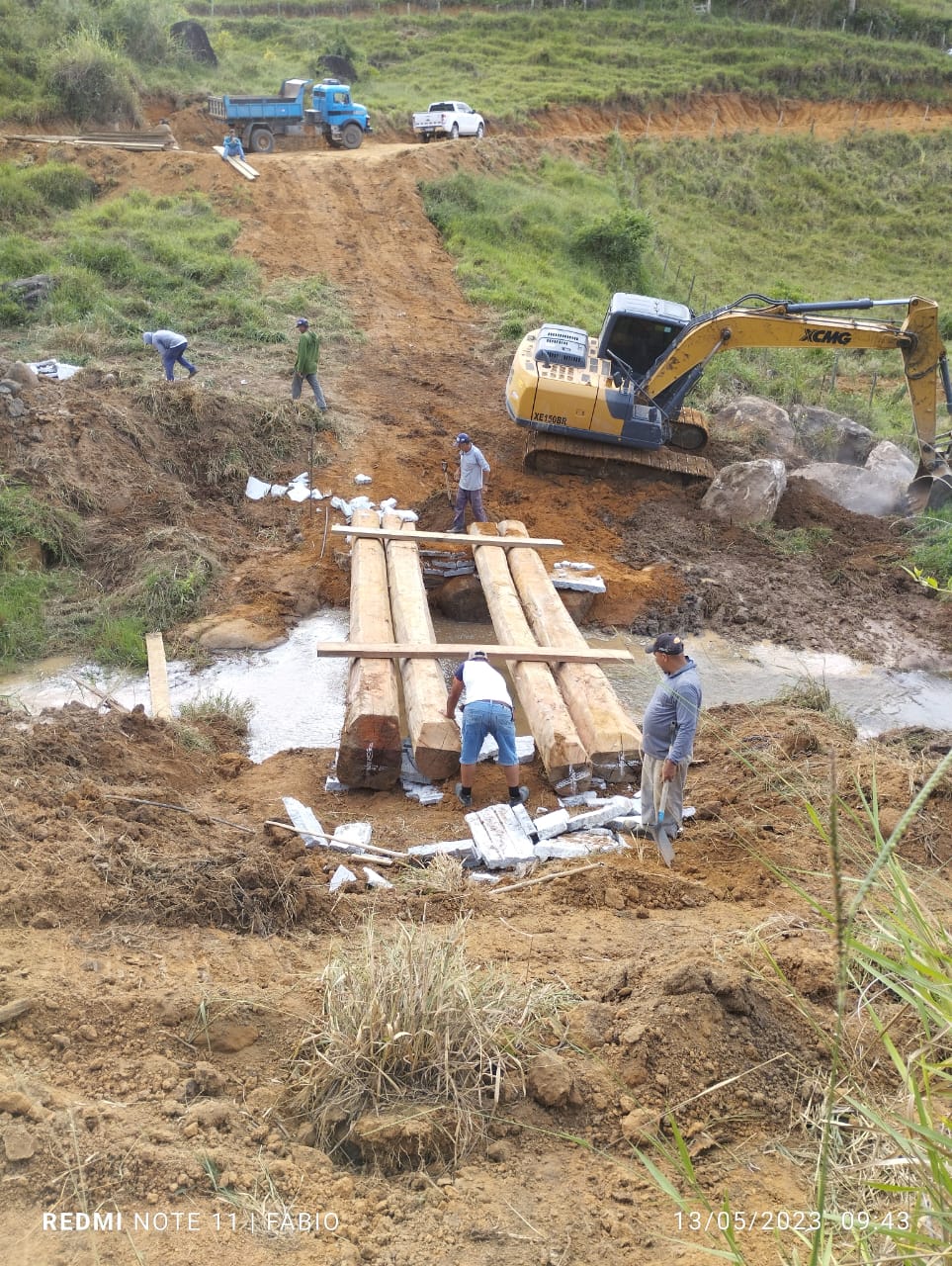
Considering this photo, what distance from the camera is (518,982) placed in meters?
4.71

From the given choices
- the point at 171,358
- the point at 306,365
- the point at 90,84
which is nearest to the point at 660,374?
the point at 306,365

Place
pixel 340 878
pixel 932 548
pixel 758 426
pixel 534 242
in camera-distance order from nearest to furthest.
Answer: pixel 340 878 < pixel 932 548 < pixel 758 426 < pixel 534 242

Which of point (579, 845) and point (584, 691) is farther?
point (584, 691)

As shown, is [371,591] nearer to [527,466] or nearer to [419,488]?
[419,488]

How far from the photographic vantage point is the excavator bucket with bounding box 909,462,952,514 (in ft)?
42.0

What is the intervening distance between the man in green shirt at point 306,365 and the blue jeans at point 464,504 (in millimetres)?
3108

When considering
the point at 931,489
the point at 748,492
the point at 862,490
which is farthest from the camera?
the point at 862,490

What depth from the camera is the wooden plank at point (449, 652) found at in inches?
330

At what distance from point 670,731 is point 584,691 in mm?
1743

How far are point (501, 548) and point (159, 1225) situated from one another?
26.4 ft

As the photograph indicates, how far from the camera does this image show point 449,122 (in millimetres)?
28922

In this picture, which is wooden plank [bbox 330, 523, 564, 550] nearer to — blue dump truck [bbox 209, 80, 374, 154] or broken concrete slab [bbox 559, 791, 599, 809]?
broken concrete slab [bbox 559, 791, 599, 809]

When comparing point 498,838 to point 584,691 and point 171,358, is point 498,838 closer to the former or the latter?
point 584,691

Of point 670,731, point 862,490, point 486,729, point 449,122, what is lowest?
point 862,490
